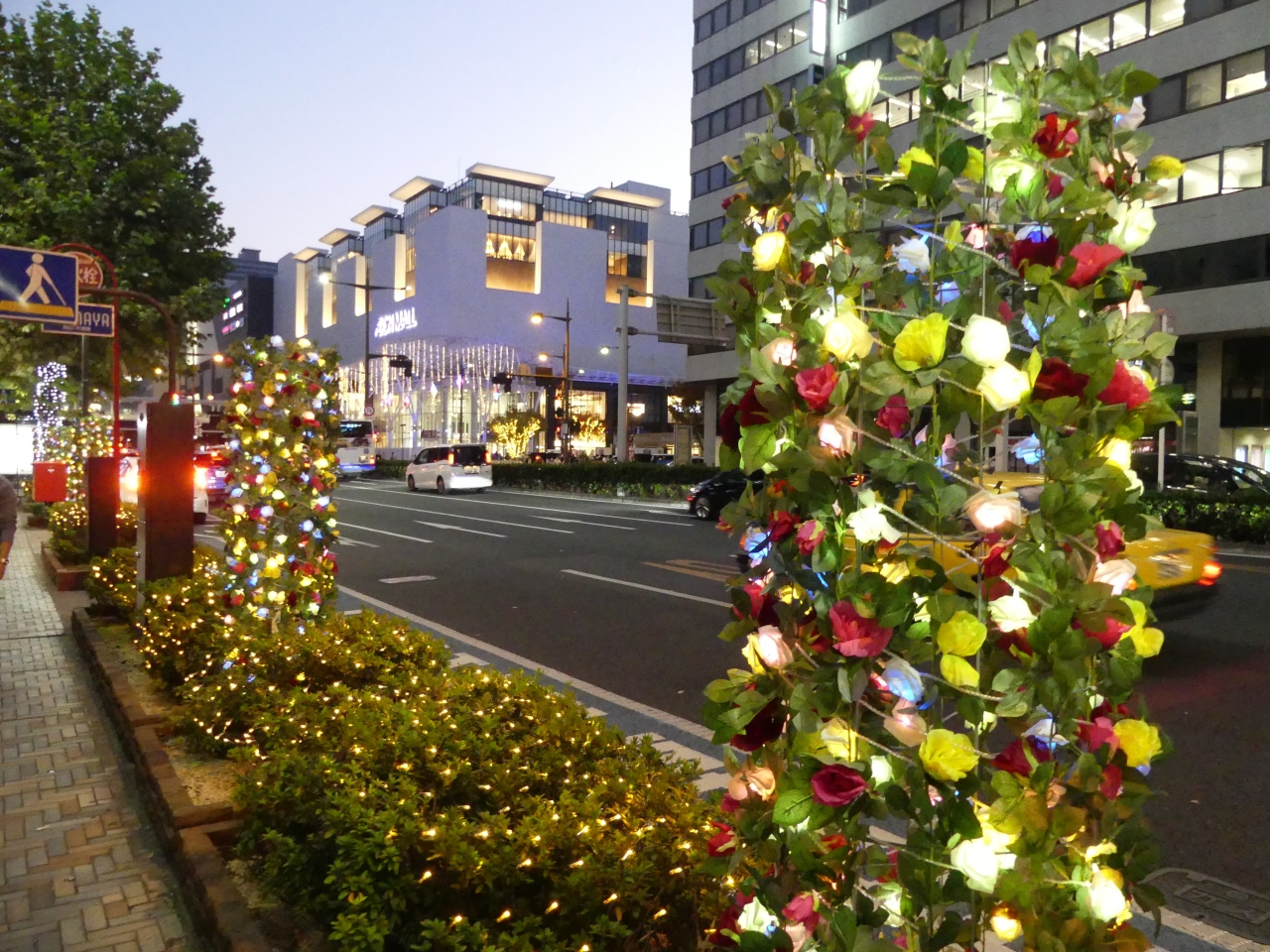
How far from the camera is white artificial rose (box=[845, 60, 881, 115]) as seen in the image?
80.2 inches

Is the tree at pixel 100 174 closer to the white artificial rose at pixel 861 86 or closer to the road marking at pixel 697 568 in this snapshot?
the road marking at pixel 697 568

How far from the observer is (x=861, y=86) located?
6.68 ft

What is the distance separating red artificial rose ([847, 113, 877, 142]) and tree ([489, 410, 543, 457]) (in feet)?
207

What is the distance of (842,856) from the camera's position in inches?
76.0

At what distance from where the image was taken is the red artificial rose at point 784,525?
80.0 inches

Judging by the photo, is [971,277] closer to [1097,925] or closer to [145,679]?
[1097,925]

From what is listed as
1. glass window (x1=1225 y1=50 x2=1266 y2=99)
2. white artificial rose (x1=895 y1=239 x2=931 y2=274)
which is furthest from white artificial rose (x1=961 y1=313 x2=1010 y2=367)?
glass window (x1=1225 y1=50 x2=1266 y2=99)

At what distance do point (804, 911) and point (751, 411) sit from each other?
3.36 feet

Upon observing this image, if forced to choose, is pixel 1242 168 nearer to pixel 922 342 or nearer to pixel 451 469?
pixel 451 469

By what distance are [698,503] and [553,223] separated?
195ft

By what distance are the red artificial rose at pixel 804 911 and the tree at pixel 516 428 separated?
6318 centimetres

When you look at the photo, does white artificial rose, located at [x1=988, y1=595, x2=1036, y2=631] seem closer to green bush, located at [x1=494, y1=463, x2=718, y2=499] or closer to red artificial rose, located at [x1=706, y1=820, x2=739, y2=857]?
red artificial rose, located at [x1=706, y1=820, x2=739, y2=857]

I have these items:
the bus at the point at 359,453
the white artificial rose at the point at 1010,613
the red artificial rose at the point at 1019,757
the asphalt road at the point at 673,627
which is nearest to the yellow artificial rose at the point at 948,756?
the red artificial rose at the point at 1019,757

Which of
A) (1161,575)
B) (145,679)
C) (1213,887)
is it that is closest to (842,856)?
(1213,887)
